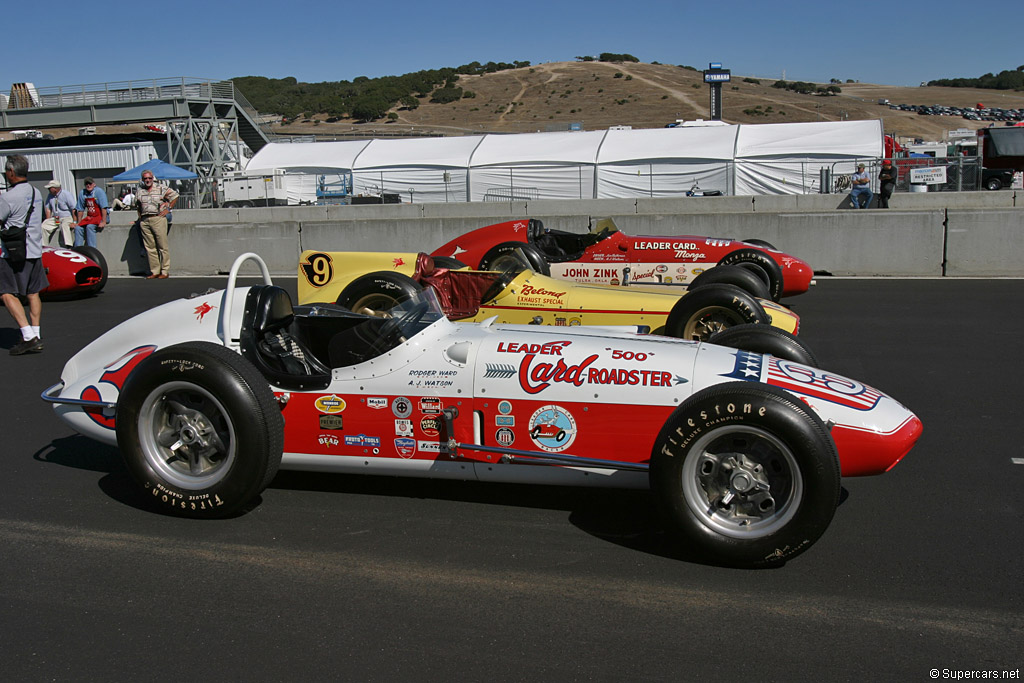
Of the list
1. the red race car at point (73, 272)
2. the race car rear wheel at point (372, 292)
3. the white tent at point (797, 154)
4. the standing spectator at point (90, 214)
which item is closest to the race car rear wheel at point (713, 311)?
the race car rear wheel at point (372, 292)

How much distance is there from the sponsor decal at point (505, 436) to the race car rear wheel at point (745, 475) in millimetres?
770

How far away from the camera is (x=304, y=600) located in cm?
363

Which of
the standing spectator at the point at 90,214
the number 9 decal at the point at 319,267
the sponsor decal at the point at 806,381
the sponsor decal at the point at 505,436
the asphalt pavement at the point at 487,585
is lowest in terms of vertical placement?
the asphalt pavement at the point at 487,585

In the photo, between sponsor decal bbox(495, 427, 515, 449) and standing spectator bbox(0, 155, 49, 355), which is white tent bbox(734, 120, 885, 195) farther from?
sponsor decal bbox(495, 427, 515, 449)

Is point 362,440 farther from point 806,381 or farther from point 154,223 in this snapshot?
point 154,223

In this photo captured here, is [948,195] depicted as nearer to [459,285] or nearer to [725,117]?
[459,285]

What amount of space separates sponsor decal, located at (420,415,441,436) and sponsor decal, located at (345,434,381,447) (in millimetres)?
261

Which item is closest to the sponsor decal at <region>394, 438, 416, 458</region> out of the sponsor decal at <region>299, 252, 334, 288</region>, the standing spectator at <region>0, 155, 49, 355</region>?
the sponsor decal at <region>299, 252, 334, 288</region>

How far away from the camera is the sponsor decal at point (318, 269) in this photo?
28.6 ft

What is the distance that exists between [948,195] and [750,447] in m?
21.0

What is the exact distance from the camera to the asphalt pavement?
316 cm

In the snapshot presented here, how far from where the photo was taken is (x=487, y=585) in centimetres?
374

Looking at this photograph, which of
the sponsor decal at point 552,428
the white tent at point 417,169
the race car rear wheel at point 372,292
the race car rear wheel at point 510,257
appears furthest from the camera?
the white tent at point 417,169

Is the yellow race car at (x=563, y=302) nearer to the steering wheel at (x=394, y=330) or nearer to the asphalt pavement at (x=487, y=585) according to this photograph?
the asphalt pavement at (x=487, y=585)
